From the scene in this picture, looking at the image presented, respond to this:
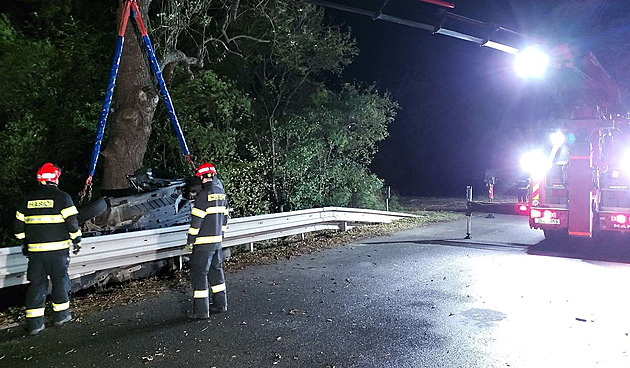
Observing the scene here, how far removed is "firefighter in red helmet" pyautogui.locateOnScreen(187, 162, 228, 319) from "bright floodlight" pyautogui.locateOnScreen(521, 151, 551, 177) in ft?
24.3

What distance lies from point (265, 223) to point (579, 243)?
23.5ft

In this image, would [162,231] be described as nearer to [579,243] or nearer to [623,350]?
[623,350]

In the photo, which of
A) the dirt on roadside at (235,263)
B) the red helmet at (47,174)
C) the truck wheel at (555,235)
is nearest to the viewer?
the red helmet at (47,174)

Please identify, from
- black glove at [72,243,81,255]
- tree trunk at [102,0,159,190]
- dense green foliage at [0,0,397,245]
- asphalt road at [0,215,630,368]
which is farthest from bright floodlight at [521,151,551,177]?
black glove at [72,243,81,255]

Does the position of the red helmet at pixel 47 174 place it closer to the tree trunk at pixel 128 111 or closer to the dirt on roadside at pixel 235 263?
the dirt on roadside at pixel 235 263

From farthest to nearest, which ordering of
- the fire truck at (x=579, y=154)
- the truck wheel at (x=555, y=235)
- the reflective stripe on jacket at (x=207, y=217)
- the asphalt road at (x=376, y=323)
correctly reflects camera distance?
the truck wheel at (x=555, y=235), the fire truck at (x=579, y=154), the reflective stripe on jacket at (x=207, y=217), the asphalt road at (x=376, y=323)

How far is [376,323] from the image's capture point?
17.9 ft

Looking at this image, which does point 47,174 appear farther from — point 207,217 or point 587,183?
point 587,183

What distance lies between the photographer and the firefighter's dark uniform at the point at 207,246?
→ 567 centimetres

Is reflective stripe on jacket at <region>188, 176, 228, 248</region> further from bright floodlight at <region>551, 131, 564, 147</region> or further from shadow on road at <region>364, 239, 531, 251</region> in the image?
bright floodlight at <region>551, 131, 564, 147</region>

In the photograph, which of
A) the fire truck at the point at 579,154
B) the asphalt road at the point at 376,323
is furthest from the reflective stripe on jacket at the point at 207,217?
the fire truck at the point at 579,154

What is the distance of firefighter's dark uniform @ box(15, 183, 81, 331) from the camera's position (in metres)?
5.32

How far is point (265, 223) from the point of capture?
31.4ft

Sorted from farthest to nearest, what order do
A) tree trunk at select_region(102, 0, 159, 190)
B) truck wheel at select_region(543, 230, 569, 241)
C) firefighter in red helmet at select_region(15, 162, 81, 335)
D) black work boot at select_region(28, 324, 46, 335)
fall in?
1. truck wheel at select_region(543, 230, 569, 241)
2. tree trunk at select_region(102, 0, 159, 190)
3. firefighter in red helmet at select_region(15, 162, 81, 335)
4. black work boot at select_region(28, 324, 46, 335)
